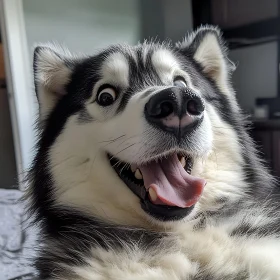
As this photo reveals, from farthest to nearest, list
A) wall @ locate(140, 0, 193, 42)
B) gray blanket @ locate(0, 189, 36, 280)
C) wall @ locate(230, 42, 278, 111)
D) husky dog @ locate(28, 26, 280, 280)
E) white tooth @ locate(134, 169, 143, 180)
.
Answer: wall @ locate(140, 0, 193, 42), wall @ locate(230, 42, 278, 111), gray blanket @ locate(0, 189, 36, 280), white tooth @ locate(134, 169, 143, 180), husky dog @ locate(28, 26, 280, 280)

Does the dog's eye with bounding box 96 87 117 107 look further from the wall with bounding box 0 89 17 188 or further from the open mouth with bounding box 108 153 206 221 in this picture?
the wall with bounding box 0 89 17 188

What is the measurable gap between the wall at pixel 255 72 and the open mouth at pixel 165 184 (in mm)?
3065

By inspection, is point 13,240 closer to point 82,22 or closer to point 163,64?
point 163,64

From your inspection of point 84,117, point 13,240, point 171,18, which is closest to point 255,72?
point 171,18

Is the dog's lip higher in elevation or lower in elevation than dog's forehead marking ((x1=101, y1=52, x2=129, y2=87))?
lower

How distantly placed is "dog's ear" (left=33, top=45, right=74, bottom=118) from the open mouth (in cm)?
27

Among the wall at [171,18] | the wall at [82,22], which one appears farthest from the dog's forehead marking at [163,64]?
the wall at [171,18]

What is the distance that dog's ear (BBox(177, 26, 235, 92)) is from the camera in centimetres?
121

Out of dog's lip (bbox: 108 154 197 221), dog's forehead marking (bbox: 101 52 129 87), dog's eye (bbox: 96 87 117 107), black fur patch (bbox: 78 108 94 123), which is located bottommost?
dog's lip (bbox: 108 154 197 221)

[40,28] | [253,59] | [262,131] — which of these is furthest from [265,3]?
[40,28]

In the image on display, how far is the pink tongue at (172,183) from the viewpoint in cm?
94

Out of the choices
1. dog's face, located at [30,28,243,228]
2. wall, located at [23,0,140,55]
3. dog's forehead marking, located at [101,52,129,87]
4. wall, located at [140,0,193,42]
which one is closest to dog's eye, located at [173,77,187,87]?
dog's face, located at [30,28,243,228]

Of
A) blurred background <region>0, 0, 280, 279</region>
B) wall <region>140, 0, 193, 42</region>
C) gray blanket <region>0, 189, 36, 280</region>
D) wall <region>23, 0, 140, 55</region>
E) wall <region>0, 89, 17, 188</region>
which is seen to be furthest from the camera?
wall <region>140, 0, 193, 42</region>

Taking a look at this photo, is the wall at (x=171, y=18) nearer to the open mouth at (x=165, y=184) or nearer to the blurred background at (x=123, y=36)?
the blurred background at (x=123, y=36)
